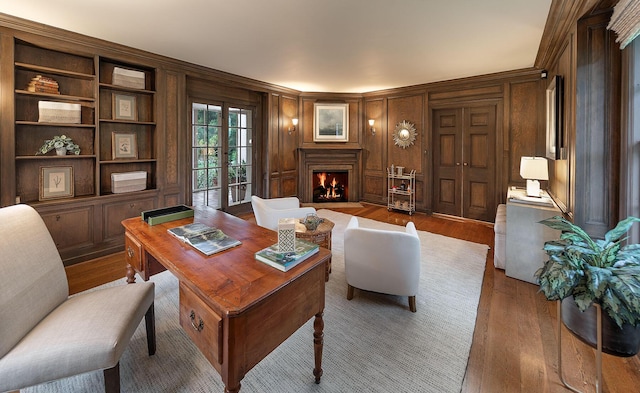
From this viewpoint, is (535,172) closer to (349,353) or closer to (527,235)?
(527,235)

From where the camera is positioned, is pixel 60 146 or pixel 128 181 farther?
pixel 128 181

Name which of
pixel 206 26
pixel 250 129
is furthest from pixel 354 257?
pixel 250 129

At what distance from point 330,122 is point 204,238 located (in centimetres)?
530

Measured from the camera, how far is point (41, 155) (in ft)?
11.2

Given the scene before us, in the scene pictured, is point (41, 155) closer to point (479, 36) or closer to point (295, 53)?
point (295, 53)

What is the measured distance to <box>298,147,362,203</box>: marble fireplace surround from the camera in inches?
263

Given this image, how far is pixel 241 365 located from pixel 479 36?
Answer: 3.99 metres

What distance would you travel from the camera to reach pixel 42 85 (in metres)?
3.26

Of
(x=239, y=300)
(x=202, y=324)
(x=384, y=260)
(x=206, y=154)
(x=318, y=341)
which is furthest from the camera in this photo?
(x=206, y=154)

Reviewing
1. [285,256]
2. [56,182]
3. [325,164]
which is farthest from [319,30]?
[325,164]

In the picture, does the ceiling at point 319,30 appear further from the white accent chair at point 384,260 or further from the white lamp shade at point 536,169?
the white accent chair at point 384,260

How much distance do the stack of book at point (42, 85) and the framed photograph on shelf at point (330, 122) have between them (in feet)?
14.6

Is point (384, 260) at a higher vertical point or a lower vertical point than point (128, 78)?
lower

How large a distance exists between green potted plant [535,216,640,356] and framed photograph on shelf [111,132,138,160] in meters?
4.72
